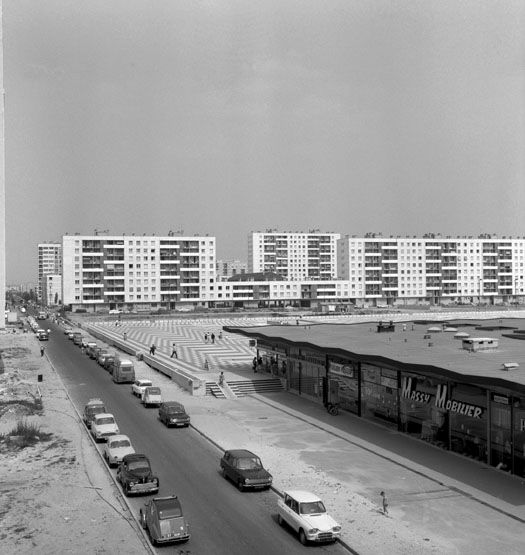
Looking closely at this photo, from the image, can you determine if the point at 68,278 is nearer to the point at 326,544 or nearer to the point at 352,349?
the point at 352,349

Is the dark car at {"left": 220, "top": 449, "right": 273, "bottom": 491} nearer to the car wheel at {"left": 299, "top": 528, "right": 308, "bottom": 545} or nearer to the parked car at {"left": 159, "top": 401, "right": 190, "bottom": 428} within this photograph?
the car wheel at {"left": 299, "top": 528, "right": 308, "bottom": 545}

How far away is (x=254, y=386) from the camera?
151ft

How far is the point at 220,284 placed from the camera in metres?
169

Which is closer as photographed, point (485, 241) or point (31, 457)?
point (31, 457)

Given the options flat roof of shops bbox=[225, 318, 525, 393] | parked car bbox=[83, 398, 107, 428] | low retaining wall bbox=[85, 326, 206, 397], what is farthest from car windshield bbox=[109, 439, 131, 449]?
low retaining wall bbox=[85, 326, 206, 397]

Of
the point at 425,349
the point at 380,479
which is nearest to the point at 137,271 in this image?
the point at 425,349

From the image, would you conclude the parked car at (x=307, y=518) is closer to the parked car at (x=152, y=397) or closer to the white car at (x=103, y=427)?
the white car at (x=103, y=427)

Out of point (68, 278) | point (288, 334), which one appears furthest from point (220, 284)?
point (288, 334)

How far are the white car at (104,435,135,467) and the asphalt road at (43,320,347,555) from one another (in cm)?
135

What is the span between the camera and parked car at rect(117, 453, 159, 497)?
73.9 feet

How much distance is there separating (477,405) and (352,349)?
10174 millimetres

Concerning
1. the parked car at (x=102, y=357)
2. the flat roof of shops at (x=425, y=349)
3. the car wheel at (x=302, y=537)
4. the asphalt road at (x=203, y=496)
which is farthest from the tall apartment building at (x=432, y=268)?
the car wheel at (x=302, y=537)

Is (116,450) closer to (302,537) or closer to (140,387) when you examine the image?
(302,537)

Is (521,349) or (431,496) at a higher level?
(521,349)
